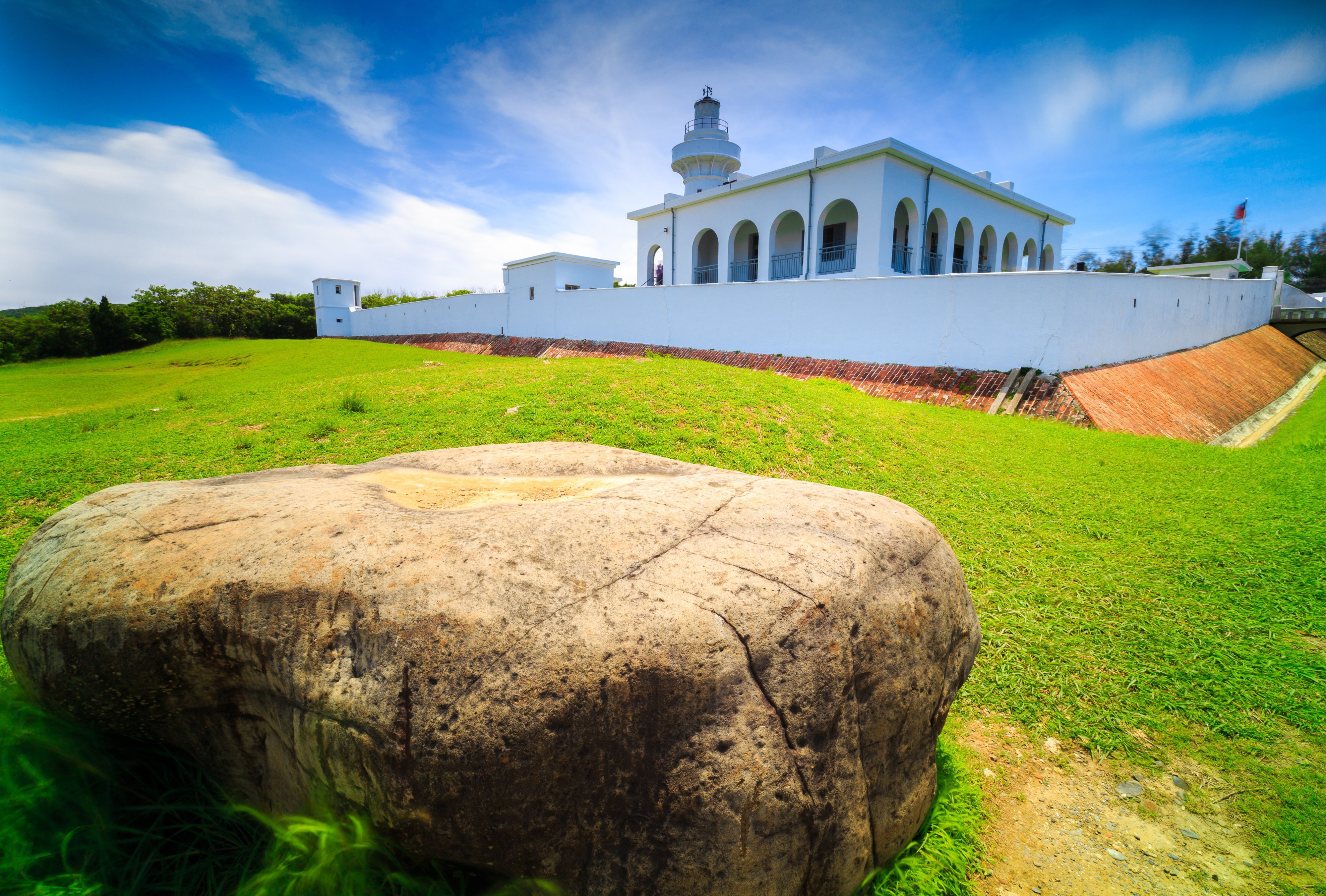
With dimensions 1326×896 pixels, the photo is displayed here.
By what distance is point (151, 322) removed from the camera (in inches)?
926

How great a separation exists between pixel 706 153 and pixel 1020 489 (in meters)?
21.2

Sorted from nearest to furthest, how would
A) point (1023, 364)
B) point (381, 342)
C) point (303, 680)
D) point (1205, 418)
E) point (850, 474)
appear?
point (303, 680), point (850, 474), point (1023, 364), point (1205, 418), point (381, 342)

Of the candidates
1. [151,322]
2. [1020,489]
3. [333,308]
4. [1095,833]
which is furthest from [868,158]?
[333,308]

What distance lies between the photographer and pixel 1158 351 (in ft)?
44.4

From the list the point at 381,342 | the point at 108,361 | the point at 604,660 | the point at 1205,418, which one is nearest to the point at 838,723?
the point at 604,660

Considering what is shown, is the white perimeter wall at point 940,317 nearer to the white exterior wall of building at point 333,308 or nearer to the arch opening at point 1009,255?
the arch opening at point 1009,255

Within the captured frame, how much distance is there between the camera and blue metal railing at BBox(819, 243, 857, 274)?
56.3 ft

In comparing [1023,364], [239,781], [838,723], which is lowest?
[239,781]

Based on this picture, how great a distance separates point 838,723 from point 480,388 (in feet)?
24.3

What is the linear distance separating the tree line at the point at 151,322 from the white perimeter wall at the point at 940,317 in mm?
14330

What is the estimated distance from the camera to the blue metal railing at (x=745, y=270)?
2078cm

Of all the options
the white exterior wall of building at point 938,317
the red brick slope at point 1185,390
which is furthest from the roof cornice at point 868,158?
the red brick slope at point 1185,390

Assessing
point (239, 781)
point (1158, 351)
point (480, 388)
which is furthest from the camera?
point (1158, 351)

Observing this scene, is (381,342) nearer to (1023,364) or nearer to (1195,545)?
(1023,364)
